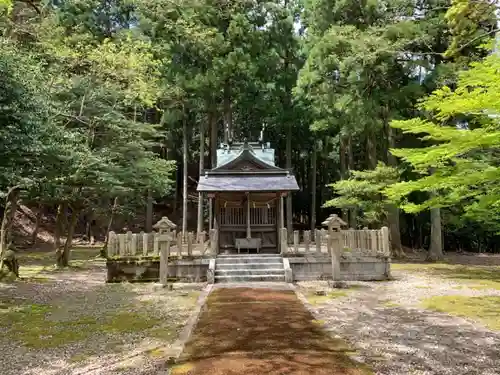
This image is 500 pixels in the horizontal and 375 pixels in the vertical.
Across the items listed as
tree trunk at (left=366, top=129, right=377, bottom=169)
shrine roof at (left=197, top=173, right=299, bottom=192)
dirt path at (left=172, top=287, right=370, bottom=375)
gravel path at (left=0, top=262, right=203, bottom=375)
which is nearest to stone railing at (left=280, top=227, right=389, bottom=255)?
shrine roof at (left=197, top=173, right=299, bottom=192)

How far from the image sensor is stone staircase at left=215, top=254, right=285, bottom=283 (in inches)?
483

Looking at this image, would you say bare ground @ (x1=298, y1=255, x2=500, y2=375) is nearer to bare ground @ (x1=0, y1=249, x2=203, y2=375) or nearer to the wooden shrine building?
bare ground @ (x1=0, y1=249, x2=203, y2=375)

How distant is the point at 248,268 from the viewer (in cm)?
1277

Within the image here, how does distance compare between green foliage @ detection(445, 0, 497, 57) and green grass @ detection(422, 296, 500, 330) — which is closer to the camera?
green grass @ detection(422, 296, 500, 330)

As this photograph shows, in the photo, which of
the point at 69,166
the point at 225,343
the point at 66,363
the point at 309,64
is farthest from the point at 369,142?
the point at 66,363

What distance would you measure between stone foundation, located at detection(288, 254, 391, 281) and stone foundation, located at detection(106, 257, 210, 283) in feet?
10.9

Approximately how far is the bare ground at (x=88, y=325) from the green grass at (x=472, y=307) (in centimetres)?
494

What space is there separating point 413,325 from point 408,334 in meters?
0.67

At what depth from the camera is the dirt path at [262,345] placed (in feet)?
14.6

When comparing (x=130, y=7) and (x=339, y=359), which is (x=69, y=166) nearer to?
(x=339, y=359)

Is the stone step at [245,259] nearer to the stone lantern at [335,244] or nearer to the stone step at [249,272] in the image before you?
the stone step at [249,272]

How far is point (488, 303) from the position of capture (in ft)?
27.9

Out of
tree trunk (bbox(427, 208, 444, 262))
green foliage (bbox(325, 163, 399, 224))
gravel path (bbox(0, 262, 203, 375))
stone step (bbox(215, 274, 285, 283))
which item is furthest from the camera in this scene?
tree trunk (bbox(427, 208, 444, 262))

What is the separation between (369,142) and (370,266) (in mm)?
9596
